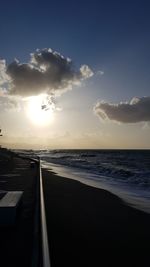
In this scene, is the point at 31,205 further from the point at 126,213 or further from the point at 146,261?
the point at 146,261

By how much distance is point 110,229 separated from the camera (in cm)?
746

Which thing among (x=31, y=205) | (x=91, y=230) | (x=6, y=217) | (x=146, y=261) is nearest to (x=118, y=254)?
(x=146, y=261)

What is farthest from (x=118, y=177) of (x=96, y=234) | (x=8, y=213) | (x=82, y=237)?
(x=8, y=213)

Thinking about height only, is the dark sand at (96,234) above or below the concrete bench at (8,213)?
below

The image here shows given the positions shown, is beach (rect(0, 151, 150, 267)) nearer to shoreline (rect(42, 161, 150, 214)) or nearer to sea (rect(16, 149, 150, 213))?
shoreline (rect(42, 161, 150, 214))

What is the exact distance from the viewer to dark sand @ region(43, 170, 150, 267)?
542 centimetres

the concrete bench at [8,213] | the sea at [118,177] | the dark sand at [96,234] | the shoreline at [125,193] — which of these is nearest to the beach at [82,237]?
the dark sand at [96,234]

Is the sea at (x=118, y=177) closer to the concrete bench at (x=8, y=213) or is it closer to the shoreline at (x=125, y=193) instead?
the shoreline at (x=125, y=193)

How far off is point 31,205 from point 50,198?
200 centimetres

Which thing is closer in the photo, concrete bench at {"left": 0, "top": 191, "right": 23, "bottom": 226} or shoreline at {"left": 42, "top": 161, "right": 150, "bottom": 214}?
concrete bench at {"left": 0, "top": 191, "right": 23, "bottom": 226}

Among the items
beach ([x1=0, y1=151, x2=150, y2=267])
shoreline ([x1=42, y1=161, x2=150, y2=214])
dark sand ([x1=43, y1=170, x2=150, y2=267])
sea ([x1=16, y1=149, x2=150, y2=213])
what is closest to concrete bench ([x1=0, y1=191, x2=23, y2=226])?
beach ([x1=0, y1=151, x2=150, y2=267])

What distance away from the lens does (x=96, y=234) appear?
22.8ft

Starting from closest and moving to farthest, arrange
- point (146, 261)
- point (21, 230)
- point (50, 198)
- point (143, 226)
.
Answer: point (146, 261) → point (21, 230) → point (143, 226) → point (50, 198)

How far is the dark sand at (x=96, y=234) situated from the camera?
213 inches
